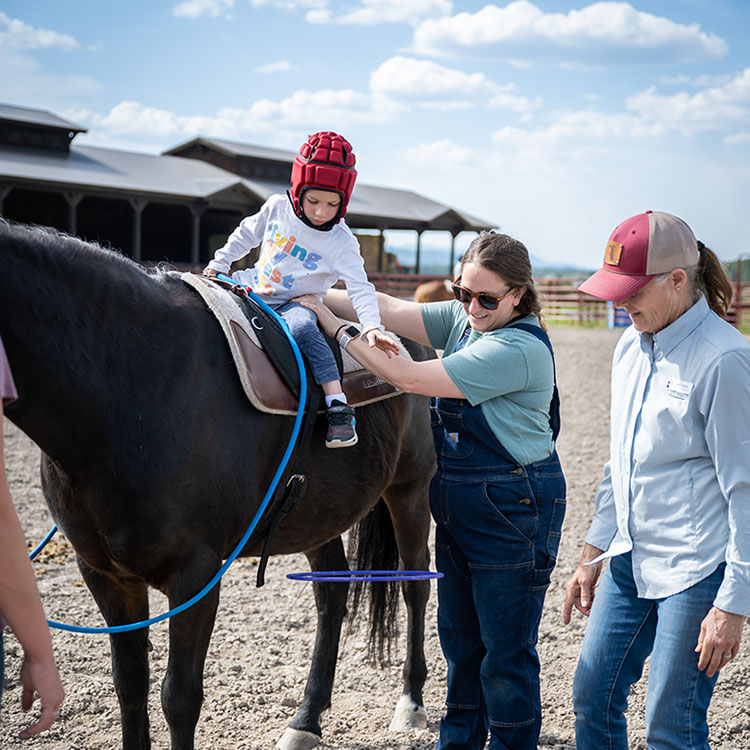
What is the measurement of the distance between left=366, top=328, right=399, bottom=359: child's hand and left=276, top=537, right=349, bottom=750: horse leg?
1524mm

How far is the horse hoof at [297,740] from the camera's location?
3258 mm

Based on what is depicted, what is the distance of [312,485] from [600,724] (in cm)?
122

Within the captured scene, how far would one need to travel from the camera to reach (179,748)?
2.48 meters

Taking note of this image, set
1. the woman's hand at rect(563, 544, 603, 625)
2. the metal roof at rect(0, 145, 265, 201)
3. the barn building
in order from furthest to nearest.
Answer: the barn building → the metal roof at rect(0, 145, 265, 201) → the woman's hand at rect(563, 544, 603, 625)

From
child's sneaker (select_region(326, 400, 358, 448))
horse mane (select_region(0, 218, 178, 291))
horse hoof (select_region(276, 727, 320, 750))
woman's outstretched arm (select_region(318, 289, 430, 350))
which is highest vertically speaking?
horse mane (select_region(0, 218, 178, 291))

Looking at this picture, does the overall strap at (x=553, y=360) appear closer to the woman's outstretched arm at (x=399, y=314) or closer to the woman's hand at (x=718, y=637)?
the woman's outstretched arm at (x=399, y=314)

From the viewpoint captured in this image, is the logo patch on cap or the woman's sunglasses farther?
the woman's sunglasses

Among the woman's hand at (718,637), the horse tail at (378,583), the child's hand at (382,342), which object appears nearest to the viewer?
the woman's hand at (718,637)

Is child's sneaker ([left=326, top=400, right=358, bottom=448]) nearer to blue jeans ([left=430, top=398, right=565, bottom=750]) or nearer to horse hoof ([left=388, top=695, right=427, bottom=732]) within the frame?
blue jeans ([left=430, top=398, right=565, bottom=750])

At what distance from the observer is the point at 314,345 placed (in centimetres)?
280

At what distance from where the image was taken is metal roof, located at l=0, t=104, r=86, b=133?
71.9 feet

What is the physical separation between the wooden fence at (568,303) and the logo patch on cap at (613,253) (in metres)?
19.7

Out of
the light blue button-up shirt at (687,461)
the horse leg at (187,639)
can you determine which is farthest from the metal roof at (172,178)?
the light blue button-up shirt at (687,461)

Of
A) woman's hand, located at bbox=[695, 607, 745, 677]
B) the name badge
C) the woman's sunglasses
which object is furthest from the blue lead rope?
woman's hand, located at bbox=[695, 607, 745, 677]
